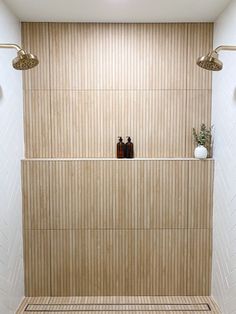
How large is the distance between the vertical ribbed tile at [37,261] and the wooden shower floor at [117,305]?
10 cm

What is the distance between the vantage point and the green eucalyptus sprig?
256 centimetres

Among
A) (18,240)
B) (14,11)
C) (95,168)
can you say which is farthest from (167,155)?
(14,11)

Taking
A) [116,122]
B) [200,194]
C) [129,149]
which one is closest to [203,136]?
[200,194]

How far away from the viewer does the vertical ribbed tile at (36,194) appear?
256 centimetres

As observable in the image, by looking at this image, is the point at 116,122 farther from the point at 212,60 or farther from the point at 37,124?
the point at 212,60

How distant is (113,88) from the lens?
2602 millimetres

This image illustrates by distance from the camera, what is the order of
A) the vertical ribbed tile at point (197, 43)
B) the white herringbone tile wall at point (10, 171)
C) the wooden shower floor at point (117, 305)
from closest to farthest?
the white herringbone tile wall at point (10, 171)
the wooden shower floor at point (117, 305)
the vertical ribbed tile at point (197, 43)

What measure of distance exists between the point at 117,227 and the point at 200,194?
0.76m

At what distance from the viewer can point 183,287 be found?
2.66m

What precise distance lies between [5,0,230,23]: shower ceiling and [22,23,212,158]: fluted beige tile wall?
3.5 inches

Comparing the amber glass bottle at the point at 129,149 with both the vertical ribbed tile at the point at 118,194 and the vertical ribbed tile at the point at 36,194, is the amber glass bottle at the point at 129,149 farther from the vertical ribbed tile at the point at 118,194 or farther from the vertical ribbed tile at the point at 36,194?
the vertical ribbed tile at the point at 36,194

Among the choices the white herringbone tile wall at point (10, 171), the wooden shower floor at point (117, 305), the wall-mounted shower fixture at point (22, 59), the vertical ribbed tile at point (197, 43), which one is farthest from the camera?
the vertical ribbed tile at point (197, 43)

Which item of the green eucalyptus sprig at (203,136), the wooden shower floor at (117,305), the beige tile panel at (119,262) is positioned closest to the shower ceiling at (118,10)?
the green eucalyptus sprig at (203,136)

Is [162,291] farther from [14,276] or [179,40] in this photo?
[179,40]
